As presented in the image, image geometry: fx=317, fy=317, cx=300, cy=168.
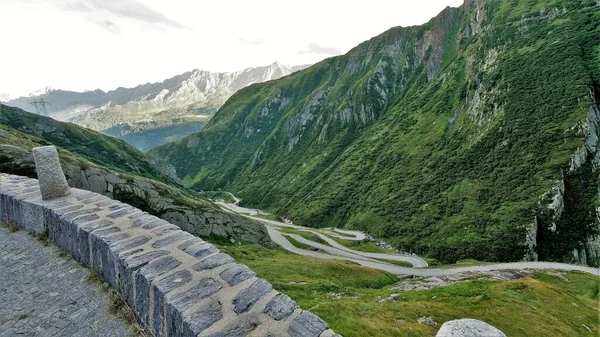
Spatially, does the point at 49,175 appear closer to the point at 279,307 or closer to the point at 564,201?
the point at 279,307

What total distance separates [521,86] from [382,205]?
101m

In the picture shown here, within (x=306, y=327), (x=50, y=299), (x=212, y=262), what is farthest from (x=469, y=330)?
(x=50, y=299)

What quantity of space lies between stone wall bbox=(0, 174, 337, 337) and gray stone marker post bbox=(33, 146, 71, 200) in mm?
1219

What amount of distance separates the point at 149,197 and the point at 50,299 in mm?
63710

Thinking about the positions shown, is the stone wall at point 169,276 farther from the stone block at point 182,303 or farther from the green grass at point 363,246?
the green grass at point 363,246

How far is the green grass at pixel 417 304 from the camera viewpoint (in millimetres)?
27328

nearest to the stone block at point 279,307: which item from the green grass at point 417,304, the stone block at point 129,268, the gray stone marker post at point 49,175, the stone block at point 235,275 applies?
the stone block at point 235,275

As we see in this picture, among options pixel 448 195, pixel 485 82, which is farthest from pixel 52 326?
pixel 485 82

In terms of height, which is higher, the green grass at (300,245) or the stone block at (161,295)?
the stone block at (161,295)

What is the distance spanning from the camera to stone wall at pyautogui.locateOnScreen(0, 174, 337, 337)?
732 centimetres

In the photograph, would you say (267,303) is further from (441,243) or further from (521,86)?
(521,86)

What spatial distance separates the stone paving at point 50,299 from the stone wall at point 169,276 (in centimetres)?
48

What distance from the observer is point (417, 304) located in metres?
36.8

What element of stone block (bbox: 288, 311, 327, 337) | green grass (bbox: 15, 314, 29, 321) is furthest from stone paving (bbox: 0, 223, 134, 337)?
stone block (bbox: 288, 311, 327, 337)
